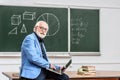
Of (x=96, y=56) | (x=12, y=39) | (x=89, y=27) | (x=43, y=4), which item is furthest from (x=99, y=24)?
(x=12, y=39)

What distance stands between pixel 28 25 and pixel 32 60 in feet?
7.89

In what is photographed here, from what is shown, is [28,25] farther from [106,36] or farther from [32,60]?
[32,60]

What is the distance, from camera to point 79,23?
6.51m

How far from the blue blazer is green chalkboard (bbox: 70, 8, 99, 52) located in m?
2.58

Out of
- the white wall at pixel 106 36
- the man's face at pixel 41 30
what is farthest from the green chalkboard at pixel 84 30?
the man's face at pixel 41 30

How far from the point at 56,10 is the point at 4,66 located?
1588 mm

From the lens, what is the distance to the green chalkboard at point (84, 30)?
6.48 meters

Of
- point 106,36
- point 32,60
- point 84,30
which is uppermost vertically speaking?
point 84,30

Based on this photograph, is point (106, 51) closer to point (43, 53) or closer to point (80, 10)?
point (80, 10)

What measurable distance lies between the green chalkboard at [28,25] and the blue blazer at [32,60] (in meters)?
2.16

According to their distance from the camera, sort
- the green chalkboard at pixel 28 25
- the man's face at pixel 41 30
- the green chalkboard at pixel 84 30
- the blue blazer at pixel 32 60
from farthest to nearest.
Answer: the green chalkboard at pixel 84 30 → the green chalkboard at pixel 28 25 → the man's face at pixel 41 30 → the blue blazer at pixel 32 60

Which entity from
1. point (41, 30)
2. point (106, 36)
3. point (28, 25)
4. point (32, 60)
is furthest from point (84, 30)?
point (32, 60)

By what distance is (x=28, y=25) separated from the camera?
616 cm

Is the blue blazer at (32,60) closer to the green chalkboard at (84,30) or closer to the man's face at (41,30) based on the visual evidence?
the man's face at (41,30)
